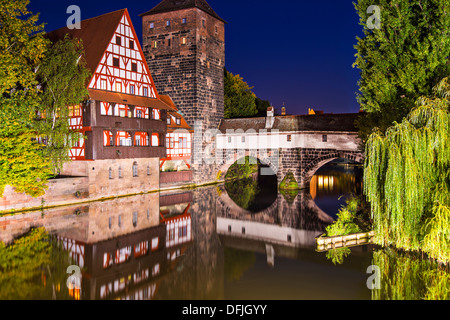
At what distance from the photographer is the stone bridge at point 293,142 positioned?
26516 millimetres

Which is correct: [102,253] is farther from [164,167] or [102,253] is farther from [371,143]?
[164,167]

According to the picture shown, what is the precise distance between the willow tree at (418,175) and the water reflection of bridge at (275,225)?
3550 millimetres

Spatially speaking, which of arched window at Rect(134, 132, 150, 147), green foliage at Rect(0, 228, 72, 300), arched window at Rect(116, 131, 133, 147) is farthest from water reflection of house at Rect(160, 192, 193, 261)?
arched window at Rect(116, 131, 133, 147)

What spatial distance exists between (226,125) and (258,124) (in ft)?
9.66

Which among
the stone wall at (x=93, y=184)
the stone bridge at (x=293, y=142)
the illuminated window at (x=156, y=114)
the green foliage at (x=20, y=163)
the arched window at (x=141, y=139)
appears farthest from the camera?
the stone bridge at (x=293, y=142)

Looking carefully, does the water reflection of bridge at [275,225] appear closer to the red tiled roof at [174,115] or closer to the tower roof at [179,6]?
the red tiled roof at [174,115]

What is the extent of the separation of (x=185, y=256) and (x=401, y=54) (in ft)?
40.1

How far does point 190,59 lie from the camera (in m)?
29.5

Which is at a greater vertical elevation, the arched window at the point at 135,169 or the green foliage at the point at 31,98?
the green foliage at the point at 31,98

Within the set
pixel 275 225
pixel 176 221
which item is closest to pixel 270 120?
pixel 275 225

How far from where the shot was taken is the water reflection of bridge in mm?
14688

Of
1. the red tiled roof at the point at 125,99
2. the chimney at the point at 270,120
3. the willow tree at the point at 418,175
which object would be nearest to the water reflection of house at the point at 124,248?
the red tiled roof at the point at 125,99

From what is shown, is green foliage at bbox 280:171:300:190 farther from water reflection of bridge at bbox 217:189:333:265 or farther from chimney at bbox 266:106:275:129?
chimney at bbox 266:106:275:129
